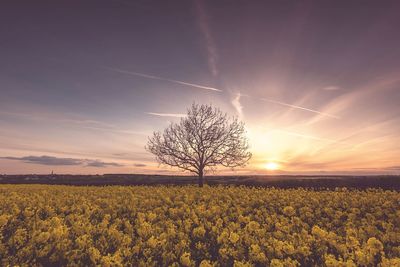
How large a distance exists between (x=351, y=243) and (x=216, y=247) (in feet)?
9.63

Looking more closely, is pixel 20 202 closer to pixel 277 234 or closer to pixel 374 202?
pixel 277 234

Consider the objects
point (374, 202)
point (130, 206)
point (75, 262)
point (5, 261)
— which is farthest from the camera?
point (374, 202)

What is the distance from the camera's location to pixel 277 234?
24.0 feet

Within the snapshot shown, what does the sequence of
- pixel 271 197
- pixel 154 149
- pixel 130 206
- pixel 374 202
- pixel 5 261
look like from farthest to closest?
pixel 154 149 → pixel 271 197 → pixel 374 202 → pixel 130 206 → pixel 5 261

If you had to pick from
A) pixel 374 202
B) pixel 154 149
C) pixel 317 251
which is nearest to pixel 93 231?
pixel 317 251

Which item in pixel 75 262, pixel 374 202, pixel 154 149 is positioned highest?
pixel 154 149

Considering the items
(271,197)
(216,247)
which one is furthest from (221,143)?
(216,247)

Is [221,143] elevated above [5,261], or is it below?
above

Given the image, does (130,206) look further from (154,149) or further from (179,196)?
(154,149)

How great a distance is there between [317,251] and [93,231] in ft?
16.5

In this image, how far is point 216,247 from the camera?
305 inches

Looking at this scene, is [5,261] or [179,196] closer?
[5,261]

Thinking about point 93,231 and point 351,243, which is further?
point 93,231

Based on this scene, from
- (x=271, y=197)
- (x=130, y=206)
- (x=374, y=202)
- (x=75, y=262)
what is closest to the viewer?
(x=75, y=262)
